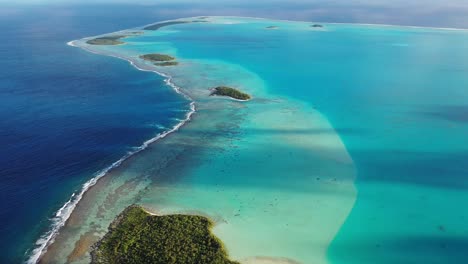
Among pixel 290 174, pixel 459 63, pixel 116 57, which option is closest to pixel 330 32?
pixel 459 63

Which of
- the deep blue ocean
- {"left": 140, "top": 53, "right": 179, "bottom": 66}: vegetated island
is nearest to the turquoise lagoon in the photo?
the deep blue ocean

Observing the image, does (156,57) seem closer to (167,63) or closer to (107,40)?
(167,63)

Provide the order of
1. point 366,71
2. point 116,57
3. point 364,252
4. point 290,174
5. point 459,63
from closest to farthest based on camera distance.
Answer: point 364,252, point 290,174, point 366,71, point 459,63, point 116,57

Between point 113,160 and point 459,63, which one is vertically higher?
point 459,63

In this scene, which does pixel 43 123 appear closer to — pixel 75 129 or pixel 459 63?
pixel 75 129

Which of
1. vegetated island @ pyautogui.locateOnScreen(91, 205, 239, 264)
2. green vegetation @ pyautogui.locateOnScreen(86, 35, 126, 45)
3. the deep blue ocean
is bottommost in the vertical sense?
vegetated island @ pyautogui.locateOnScreen(91, 205, 239, 264)

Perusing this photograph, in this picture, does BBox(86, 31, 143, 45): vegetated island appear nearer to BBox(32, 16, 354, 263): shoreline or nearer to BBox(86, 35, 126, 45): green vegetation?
BBox(86, 35, 126, 45): green vegetation
